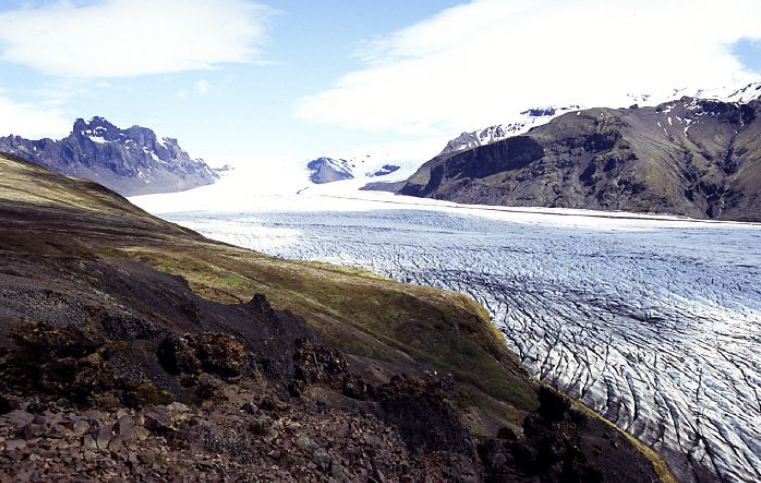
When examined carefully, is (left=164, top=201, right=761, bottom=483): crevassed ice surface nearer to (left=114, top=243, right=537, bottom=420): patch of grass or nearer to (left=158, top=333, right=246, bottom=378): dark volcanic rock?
(left=114, top=243, right=537, bottom=420): patch of grass

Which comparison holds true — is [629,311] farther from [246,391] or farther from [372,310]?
[246,391]

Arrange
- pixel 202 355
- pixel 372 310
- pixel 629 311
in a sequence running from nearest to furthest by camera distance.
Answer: pixel 202 355, pixel 372 310, pixel 629 311

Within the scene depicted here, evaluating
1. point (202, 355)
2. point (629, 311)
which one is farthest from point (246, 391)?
point (629, 311)

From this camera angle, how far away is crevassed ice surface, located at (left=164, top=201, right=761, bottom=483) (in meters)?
38.8

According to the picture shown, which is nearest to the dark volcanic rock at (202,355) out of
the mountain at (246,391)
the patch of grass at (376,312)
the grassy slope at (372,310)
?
the mountain at (246,391)

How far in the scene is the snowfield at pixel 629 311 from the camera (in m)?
38.8

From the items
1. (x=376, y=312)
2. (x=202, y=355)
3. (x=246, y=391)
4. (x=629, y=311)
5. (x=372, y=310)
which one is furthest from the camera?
(x=629, y=311)

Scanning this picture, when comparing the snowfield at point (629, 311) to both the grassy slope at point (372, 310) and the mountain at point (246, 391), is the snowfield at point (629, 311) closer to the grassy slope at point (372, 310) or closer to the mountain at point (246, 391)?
the mountain at point (246, 391)

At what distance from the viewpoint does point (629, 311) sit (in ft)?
213

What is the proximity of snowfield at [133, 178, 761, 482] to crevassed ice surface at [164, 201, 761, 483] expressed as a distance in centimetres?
15

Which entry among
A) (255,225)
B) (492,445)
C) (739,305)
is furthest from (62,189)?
(739,305)

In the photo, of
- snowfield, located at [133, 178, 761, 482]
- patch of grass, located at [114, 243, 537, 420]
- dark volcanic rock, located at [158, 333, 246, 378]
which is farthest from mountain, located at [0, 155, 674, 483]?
snowfield, located at [133, 178, 761, 482]

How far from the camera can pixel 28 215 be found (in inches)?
2493

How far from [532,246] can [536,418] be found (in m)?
90.6
